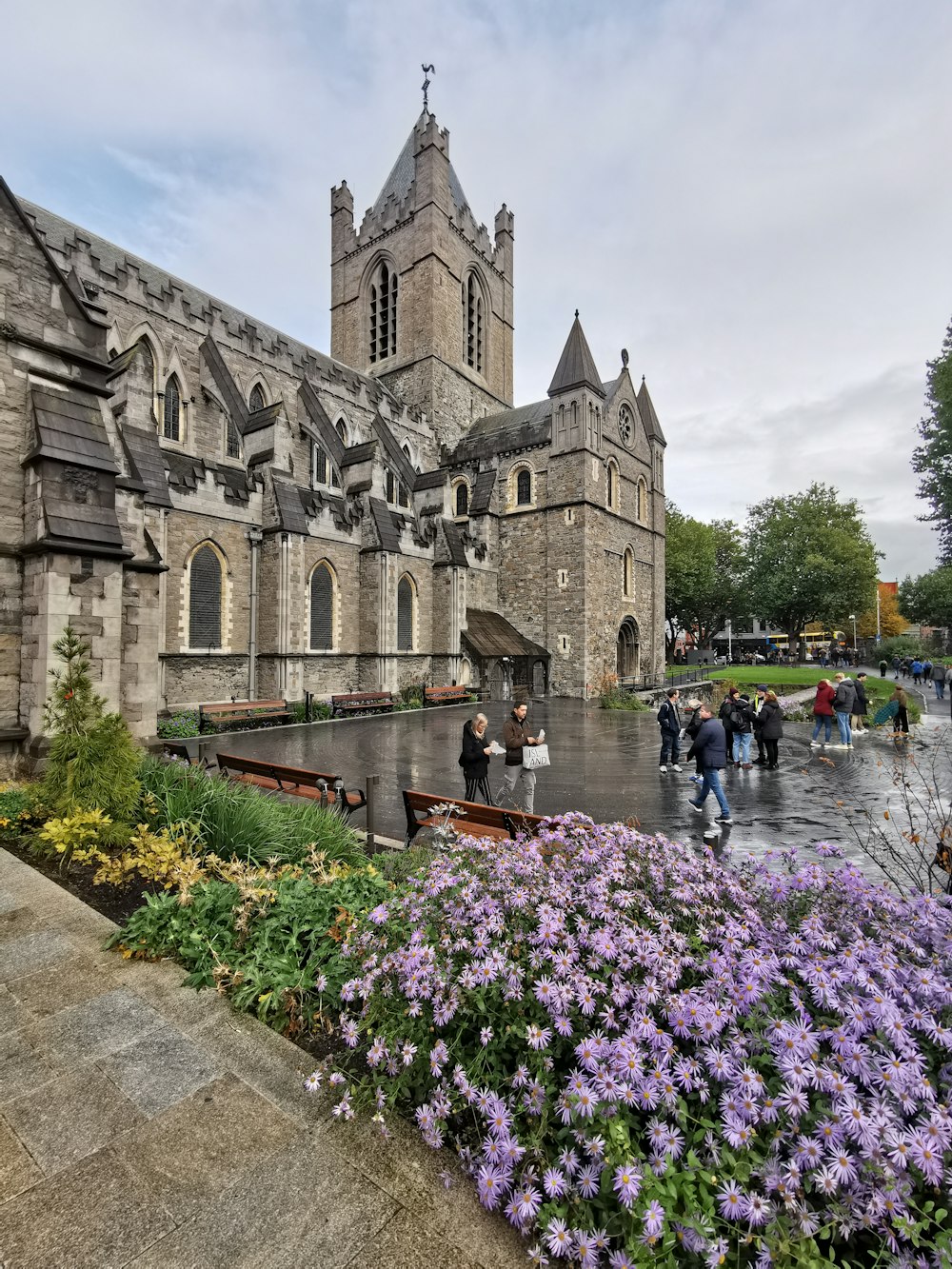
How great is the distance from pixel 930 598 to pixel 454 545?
57349 mm

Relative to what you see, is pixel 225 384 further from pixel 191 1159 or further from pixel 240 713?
pixel 191 1159

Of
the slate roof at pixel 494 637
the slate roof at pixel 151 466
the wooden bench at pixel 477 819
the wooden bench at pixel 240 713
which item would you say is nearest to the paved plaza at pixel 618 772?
the wooden bench at pixel 240 713

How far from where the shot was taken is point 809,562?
1763 inches

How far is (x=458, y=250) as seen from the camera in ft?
115

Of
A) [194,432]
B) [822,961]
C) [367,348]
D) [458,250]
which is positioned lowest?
[822,961]

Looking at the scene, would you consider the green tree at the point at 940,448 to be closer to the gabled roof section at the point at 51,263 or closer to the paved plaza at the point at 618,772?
the paved plaza at the point at 618,772

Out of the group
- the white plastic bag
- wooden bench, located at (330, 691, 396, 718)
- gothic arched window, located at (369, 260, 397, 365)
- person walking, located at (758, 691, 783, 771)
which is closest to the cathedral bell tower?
gothic arched window, located at (369, 260, 397, 365)

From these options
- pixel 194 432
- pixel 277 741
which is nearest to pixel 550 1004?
pixel 277 741

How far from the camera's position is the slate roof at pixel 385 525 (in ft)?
73.8

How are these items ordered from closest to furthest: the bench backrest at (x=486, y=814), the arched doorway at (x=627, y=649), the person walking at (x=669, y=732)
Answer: the bench backrest at (x=486, y=814) → the person walking at (x=669, y=732) → the arched doorway at (x=627, y=649)

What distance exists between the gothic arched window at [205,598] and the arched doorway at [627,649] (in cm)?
2084

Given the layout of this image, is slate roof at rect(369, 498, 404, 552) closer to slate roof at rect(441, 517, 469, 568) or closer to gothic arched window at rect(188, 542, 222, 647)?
slate roof at rect(441, 517, 469, 568)

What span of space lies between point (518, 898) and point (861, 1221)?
1421mm

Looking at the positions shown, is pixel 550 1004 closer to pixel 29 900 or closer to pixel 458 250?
pixel 29 900
